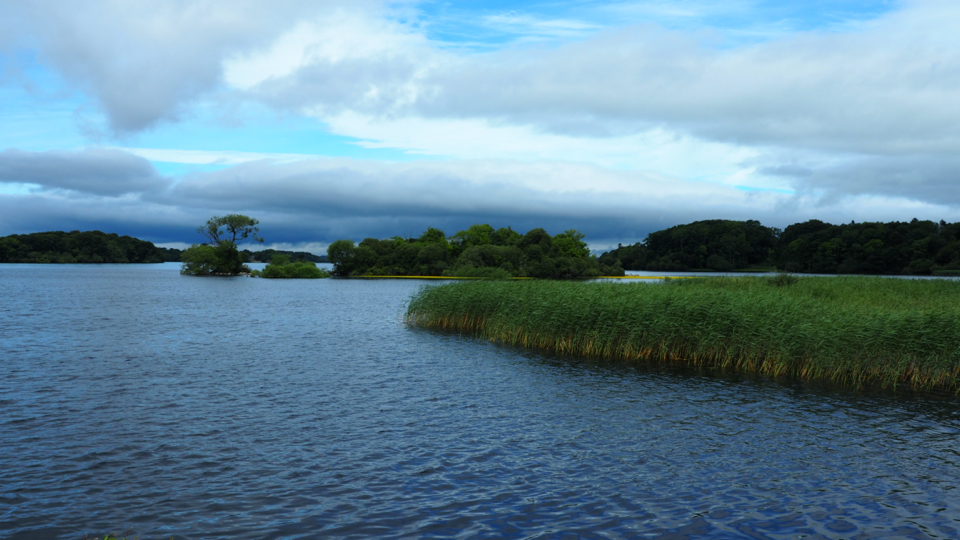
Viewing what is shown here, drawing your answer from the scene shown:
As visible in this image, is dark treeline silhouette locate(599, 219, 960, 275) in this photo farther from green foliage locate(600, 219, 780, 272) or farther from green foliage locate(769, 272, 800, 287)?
green foliage locate(769, 272, 800, 287)

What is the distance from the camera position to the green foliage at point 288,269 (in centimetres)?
12594

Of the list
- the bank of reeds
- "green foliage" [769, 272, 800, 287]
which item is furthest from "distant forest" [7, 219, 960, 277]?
the bank of reeds

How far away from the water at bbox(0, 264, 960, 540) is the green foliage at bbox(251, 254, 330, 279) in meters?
105

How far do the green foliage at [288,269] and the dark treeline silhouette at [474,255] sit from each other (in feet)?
16.2

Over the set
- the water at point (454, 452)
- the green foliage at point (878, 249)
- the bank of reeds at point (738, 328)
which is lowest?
the water at point (454, 452)

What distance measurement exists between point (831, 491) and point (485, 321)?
959 inches

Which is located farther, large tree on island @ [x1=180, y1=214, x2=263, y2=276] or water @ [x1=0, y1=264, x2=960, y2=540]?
large tree on island @ [x1=180, y1=214, x2=263, y2=276]

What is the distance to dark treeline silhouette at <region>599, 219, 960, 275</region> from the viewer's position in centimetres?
12169

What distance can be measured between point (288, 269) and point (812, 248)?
417 feet

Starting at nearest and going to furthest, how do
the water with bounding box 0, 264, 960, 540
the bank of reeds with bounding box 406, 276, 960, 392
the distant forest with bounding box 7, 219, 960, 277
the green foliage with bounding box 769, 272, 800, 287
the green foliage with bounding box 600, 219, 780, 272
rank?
the water with bounding box 0, 264, 960, 540 < the bank of reeds with bounding box 406, 276, 960, 392 < the green foliage with bounding box 769, 272, 800, 287 < the distant forest with bounding box 7, 219, 960, 277 < the green foliage with bounding box 600, 219, 780, 272

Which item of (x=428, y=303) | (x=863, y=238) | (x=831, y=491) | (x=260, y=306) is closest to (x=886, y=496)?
(x=831, y=491)

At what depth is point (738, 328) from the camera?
24344 mm

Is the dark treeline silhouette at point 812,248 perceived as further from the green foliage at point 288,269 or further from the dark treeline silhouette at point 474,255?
the green foliage at point 288,269

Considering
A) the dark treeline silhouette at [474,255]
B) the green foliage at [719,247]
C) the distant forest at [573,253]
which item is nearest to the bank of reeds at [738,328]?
the distant forest at [573,253]
